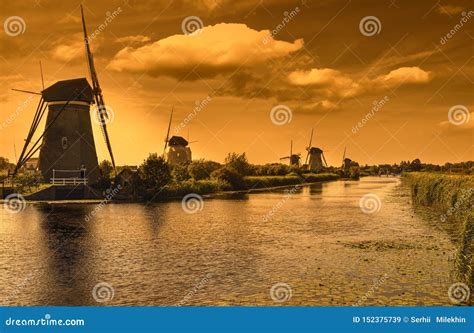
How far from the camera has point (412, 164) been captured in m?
176

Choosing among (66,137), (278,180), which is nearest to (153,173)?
(66,137)

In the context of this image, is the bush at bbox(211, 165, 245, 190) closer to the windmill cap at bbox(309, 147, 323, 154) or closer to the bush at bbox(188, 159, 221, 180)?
the bush at bbox(188, 159, 221, 180)

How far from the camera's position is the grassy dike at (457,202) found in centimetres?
1329

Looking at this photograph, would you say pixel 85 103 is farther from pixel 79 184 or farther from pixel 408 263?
pixel 408 263

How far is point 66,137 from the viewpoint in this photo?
5419 centimetres

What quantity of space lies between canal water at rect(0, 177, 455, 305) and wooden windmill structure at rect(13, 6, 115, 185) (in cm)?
2050

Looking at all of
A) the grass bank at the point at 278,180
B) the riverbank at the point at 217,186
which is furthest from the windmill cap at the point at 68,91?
the grass bank at the point at 278,180

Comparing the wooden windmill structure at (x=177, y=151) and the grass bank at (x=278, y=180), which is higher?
the wooden windmill structure at (x=177, y=151)

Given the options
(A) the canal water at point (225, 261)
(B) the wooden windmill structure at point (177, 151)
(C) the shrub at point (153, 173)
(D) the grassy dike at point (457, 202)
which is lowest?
(A) the canal water at point (225, 261)

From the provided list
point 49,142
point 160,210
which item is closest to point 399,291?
point 160,210

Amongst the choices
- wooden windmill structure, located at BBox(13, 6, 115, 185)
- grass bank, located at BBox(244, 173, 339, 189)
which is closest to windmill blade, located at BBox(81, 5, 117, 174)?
wooden windmill structure, located at BBox(13, 6, 115, 185)

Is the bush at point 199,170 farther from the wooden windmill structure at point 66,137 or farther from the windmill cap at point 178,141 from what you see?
the windmill cap at point 178,141

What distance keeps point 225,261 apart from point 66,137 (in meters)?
40.6

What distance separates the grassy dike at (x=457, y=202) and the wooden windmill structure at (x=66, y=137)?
33741mm
